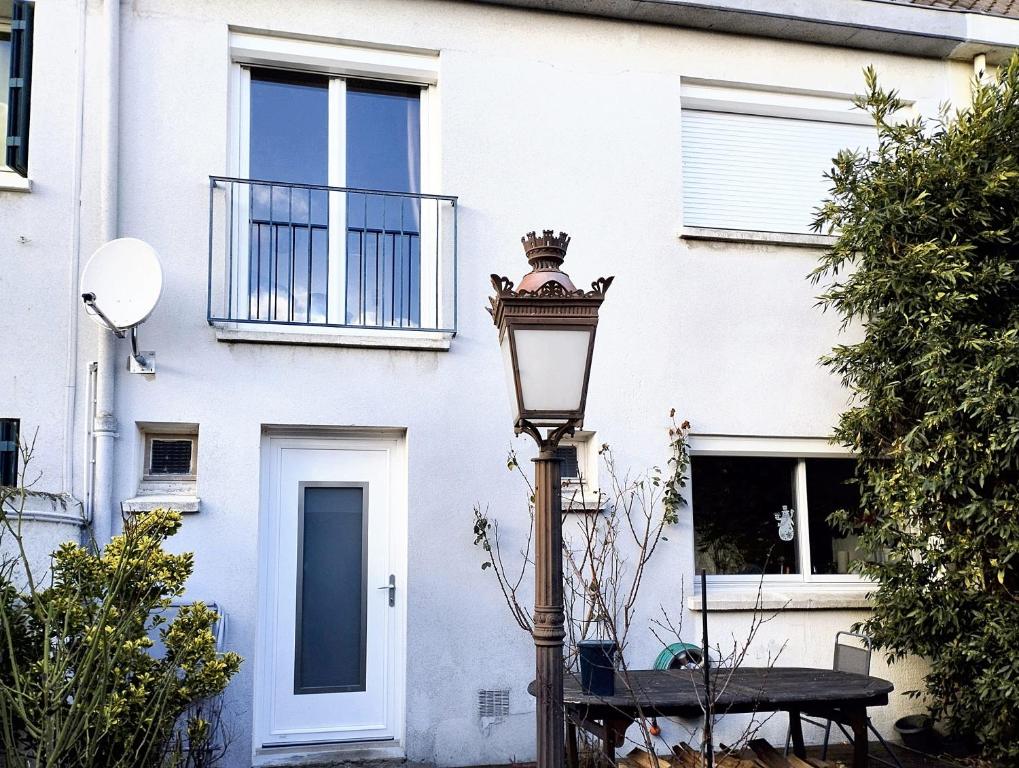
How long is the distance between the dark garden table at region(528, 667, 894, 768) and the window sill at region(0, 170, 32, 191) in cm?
425

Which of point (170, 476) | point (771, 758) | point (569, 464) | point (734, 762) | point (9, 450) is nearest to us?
point (734, 762)

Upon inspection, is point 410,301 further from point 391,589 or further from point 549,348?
point 549,348

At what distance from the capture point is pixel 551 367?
11.7 ft

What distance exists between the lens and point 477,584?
6297mm

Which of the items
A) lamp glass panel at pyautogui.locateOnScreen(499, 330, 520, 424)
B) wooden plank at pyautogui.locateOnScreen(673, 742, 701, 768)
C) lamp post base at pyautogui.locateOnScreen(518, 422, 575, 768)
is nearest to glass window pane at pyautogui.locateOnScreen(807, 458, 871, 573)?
wooden plank at pyautogui.locateOnScreen(673, 742, 701, 768)

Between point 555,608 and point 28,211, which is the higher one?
point 28,211

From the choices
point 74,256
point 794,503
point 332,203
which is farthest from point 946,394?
point 74,256

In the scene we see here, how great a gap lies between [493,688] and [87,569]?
2618mm

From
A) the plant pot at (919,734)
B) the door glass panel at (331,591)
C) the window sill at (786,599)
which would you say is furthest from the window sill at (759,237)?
the plant pot at (919,734)

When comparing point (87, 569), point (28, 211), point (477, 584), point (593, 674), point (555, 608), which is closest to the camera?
point (555, 608)

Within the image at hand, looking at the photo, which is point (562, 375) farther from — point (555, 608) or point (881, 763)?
point (881, 763)

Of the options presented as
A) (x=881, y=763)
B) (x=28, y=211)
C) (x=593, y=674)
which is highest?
(x=28, y=211)

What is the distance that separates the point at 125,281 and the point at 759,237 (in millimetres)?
4364

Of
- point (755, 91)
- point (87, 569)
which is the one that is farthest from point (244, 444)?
point (755, 91)
